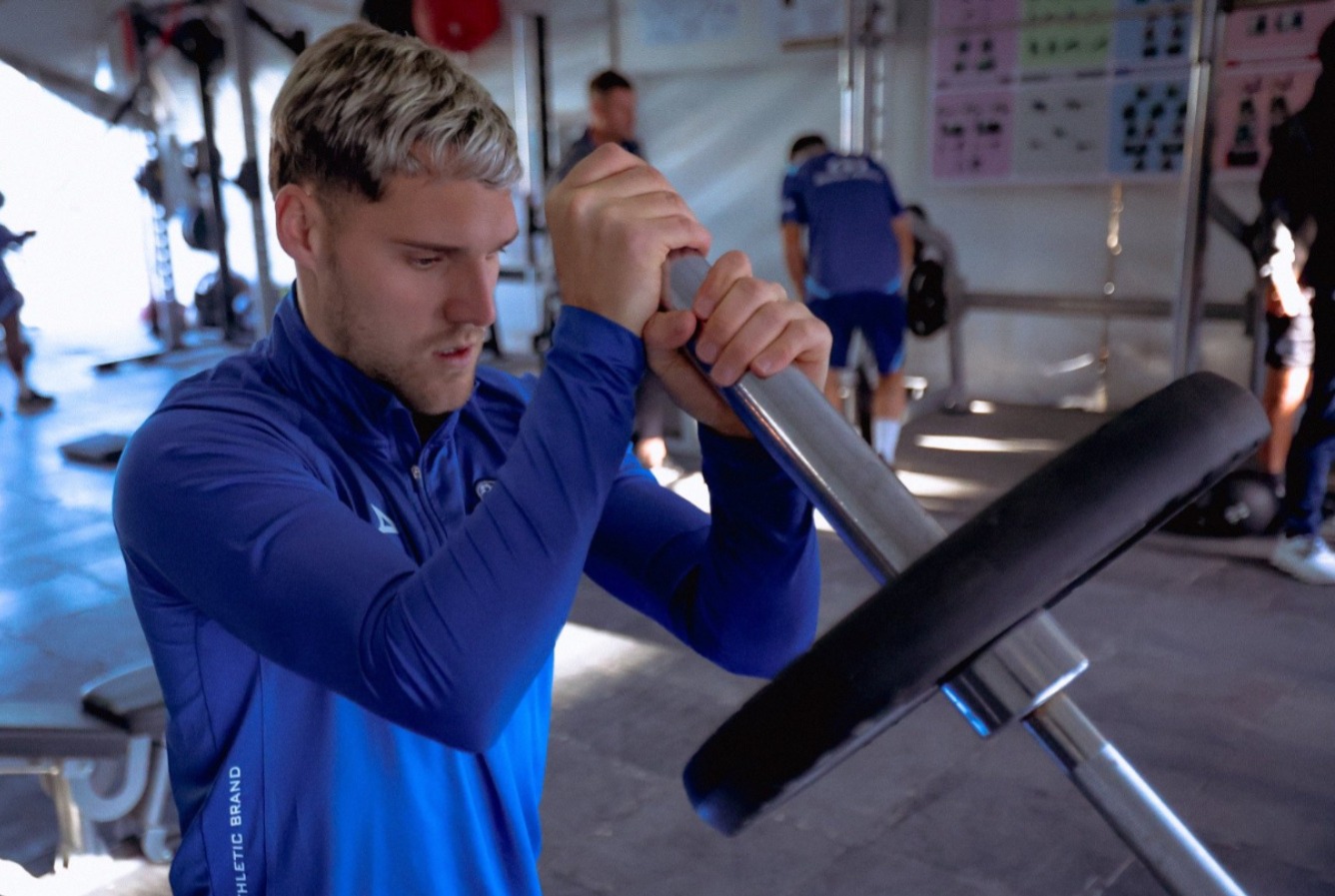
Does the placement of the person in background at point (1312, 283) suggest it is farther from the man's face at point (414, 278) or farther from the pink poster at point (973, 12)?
the man's face at point (414, 278)

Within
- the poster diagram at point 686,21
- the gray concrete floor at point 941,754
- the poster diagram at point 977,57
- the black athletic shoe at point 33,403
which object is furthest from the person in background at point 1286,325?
the black athletic shoe at point 33,403

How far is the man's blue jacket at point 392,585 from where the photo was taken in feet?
1.99

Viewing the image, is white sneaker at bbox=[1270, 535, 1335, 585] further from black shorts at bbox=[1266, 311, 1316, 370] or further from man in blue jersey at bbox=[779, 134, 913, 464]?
man in blue jersey at bbox=[779, 134, 913, 464]

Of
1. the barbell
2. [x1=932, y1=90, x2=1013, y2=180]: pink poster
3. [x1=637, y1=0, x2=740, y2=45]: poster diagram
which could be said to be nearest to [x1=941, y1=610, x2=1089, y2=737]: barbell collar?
the barbell

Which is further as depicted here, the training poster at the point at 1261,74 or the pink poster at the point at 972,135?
the pink poster at the point at 972,135

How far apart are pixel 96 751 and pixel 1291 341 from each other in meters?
3.24

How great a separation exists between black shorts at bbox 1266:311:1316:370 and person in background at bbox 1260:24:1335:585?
0.20ft

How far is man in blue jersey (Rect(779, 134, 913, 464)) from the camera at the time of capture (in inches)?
164

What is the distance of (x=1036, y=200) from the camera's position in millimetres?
5551

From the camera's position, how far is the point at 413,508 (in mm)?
893

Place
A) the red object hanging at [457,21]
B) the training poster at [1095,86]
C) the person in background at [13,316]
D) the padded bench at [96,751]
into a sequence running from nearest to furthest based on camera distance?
the padded bench at [96,751], the training poster at [1095,86], the person in background at [13,316], the red object hanging at [457,21]

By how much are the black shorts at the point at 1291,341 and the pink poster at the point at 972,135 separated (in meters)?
2.31

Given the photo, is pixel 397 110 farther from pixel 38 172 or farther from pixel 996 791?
pixel 38 172

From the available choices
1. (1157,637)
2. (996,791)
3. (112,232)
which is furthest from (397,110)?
(112,232)
